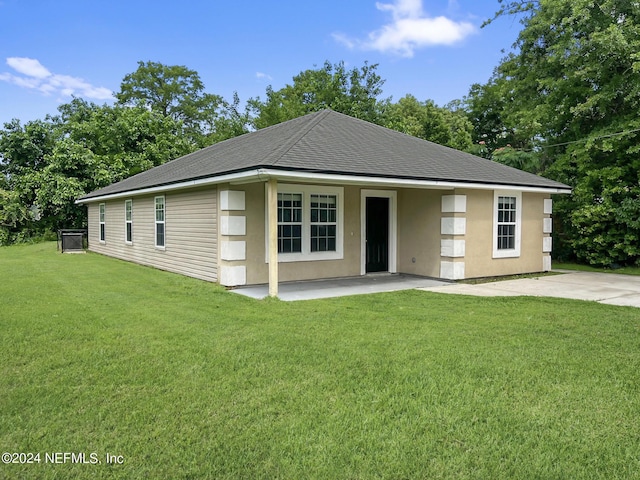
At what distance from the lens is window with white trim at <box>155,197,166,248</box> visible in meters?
12.5

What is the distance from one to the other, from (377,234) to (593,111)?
29.1ft

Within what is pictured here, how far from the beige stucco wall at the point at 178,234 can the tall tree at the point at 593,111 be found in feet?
35.8

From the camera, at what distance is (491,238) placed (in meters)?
11.1

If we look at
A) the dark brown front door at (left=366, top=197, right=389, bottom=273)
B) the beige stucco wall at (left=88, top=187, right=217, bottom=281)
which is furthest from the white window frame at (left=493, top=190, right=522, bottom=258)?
the beige stucco wall at (left=88, top=187, right=217, bottom=281)

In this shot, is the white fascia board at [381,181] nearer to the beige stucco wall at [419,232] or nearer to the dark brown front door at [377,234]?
the beige stucco wall at [419,232]

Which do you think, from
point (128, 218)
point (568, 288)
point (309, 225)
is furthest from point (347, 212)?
point (128, 218)

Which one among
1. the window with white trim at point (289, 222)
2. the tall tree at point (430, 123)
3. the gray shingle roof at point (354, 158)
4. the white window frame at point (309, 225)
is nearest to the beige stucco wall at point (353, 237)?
the white window frame at point (309, 225)

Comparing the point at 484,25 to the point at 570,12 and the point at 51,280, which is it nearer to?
the point at 570,12

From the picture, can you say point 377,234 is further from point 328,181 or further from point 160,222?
point 160,222

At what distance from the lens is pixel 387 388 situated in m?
3.79

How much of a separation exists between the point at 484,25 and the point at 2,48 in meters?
24.0

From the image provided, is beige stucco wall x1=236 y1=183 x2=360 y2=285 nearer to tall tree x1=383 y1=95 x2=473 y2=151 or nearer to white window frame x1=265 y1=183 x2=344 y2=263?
white window frame x1=265 y1=183 x2=344 y2=263

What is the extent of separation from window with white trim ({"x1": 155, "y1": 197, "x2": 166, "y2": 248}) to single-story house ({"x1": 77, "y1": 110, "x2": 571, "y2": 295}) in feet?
0.12

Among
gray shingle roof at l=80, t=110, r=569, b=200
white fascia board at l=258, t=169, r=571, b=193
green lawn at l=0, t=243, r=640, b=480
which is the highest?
gray shingle roof at l=80, t=110, r=569, b=200
